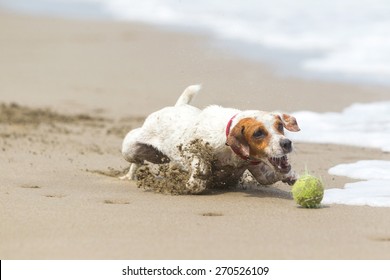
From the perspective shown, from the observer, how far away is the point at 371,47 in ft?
55.3

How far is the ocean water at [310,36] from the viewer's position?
32.4 feet

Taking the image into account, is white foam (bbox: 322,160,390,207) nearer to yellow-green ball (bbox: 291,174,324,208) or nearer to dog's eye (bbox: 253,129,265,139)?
yellow-green ball (bbox: 291,174,324,208)

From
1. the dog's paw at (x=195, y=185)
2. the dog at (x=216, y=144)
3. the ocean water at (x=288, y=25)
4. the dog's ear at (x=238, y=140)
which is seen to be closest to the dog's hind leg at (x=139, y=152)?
the dog at (x=216, y=144)

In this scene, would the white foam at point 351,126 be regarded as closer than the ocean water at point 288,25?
Yes

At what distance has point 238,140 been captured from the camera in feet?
19.6

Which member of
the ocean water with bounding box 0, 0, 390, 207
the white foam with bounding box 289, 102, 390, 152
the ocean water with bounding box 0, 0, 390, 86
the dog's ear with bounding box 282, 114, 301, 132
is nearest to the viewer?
the dog's ear with bounding box 282, 114, 301, 132

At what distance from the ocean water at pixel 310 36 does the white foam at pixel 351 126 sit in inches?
0.4

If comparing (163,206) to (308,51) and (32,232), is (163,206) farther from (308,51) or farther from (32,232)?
(308,51)

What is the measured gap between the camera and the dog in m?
5.93

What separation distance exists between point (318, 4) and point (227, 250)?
17693mm

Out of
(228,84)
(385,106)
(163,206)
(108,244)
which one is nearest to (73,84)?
(228,84)

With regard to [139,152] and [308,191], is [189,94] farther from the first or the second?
[308,191]

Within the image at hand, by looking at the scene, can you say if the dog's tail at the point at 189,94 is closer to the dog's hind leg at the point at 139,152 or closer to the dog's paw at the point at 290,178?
the dog's hind leg at the point at 139,152

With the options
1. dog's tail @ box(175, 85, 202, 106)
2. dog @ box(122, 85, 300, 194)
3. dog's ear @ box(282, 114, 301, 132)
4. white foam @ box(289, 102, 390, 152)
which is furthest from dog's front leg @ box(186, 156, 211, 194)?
white foam @ box(289, 102, 390, 152)
